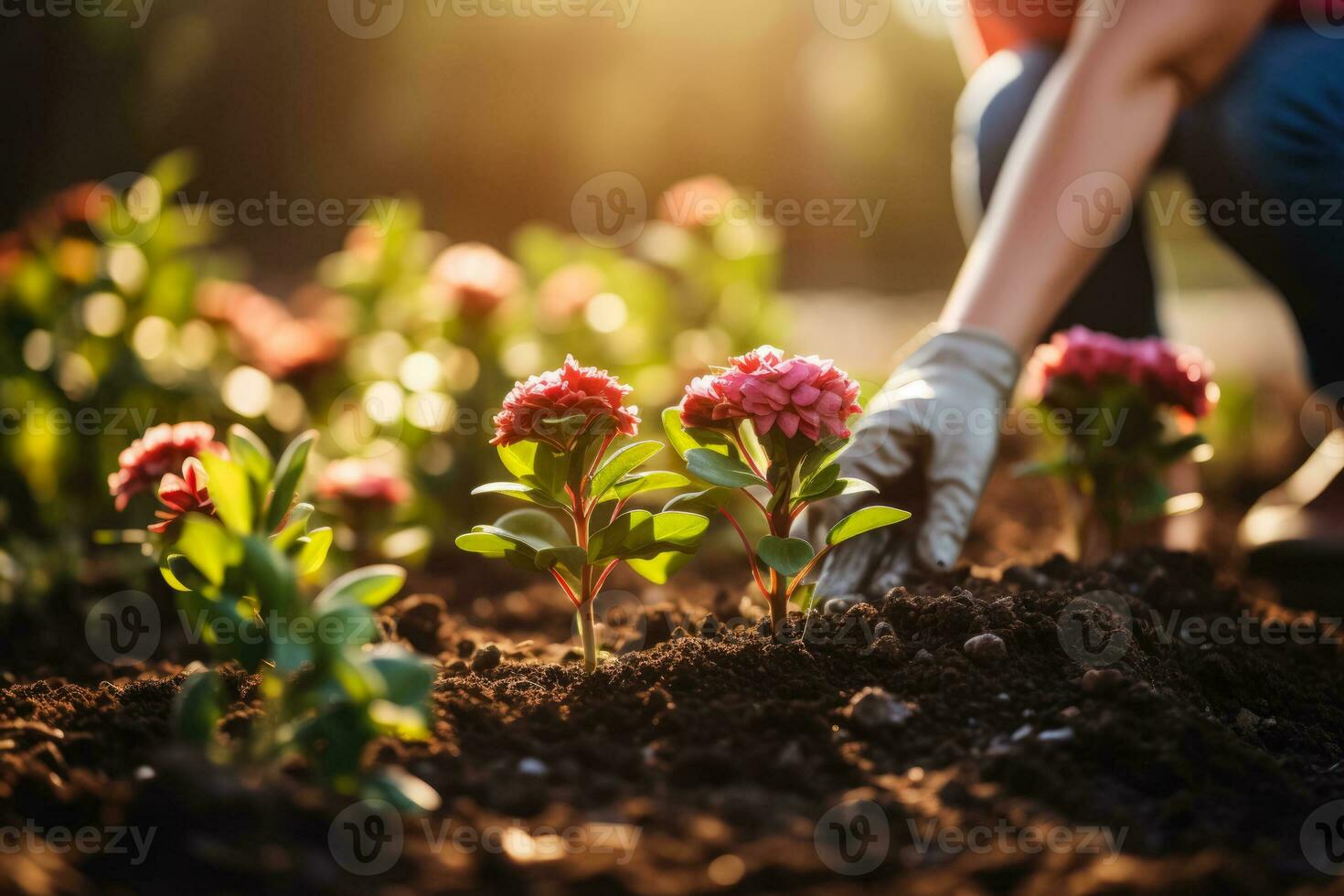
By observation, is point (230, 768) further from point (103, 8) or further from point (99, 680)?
point (103, 8)

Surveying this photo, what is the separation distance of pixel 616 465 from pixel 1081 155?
1.23 meters

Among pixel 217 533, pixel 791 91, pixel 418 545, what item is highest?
pixel 791 91

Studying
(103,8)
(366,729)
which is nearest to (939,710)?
(366,729)

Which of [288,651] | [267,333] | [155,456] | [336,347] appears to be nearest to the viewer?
[288,651]

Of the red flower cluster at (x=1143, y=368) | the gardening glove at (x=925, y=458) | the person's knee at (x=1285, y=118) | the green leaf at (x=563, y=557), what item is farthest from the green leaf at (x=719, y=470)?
the person's knee at (x=1285, y=118)

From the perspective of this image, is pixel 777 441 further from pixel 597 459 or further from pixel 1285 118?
pixel 1285 118

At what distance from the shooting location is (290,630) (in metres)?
1.17

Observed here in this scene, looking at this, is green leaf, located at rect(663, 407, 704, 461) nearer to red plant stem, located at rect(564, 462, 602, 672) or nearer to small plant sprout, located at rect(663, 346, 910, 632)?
small plant sprout, located at rect(663, 346, 910, 632)

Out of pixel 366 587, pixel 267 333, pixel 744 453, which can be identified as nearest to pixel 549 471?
pixel 744 453

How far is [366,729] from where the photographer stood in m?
1.15

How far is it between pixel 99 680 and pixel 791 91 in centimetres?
1128

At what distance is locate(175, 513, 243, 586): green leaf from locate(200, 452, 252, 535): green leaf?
0.02m

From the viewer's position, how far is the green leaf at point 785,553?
5.18 ft

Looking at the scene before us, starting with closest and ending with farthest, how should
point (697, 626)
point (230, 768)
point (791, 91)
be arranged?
point (230, 768) < point (697, 626) < point (791, 91)
